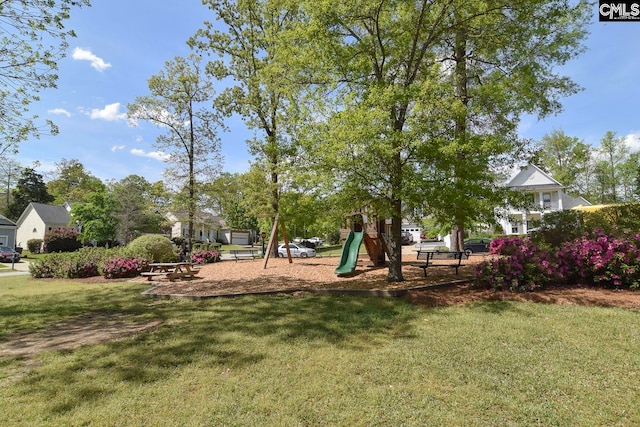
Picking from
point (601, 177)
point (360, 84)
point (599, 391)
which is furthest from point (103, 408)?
point (601, 177)

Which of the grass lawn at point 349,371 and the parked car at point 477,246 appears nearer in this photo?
the grass lawn at point 349,371

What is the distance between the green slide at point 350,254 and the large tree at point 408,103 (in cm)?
209

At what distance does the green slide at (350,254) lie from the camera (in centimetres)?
1154

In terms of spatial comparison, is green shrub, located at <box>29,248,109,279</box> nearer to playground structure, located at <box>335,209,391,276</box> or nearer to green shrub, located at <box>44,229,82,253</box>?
playground structure, located at <box>335,209,391,276</box>

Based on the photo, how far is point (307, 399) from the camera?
3.56 m

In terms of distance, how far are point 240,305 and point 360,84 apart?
689 centimetres

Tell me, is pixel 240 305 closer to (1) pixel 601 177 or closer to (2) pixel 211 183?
(2) pixel 211 183

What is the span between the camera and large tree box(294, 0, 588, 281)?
816 cm

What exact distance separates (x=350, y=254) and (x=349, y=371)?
27.0 ft

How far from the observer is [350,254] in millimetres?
12375

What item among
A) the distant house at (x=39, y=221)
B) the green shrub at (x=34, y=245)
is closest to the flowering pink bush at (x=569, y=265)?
the green shrub at (x=34, y=245)
